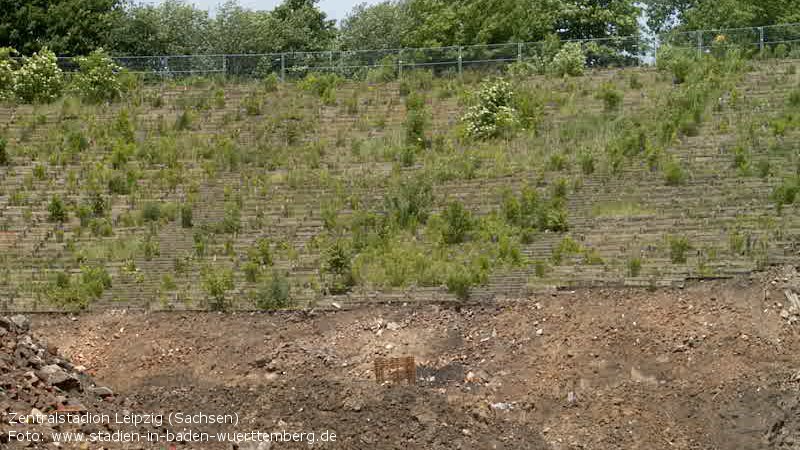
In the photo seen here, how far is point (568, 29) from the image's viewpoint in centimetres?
4166

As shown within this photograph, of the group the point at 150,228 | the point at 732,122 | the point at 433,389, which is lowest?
the point at 433,389

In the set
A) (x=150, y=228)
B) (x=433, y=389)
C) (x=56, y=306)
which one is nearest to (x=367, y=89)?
(x=150, y=228)

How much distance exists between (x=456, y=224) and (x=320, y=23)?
25656 mm

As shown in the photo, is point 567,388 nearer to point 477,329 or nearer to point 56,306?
point 477,329

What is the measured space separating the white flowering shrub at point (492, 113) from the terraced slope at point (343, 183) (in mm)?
421

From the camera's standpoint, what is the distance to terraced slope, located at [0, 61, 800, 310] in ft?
77.4

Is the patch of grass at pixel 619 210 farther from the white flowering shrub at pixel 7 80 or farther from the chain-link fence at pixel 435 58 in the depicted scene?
the white flowering shrub at pixel 7 80

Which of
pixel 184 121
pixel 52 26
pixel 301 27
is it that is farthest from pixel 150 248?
pixel 301 27

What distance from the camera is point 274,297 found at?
76.2ft

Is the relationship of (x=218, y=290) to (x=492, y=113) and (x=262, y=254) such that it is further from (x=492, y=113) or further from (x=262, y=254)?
(x=492, y=113)

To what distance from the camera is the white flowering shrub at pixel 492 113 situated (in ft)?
99.5

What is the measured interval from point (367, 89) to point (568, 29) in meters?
10.6

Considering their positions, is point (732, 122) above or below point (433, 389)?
above

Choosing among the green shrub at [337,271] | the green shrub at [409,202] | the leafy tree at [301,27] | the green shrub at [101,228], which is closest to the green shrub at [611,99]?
the green shrub at [409,202]
